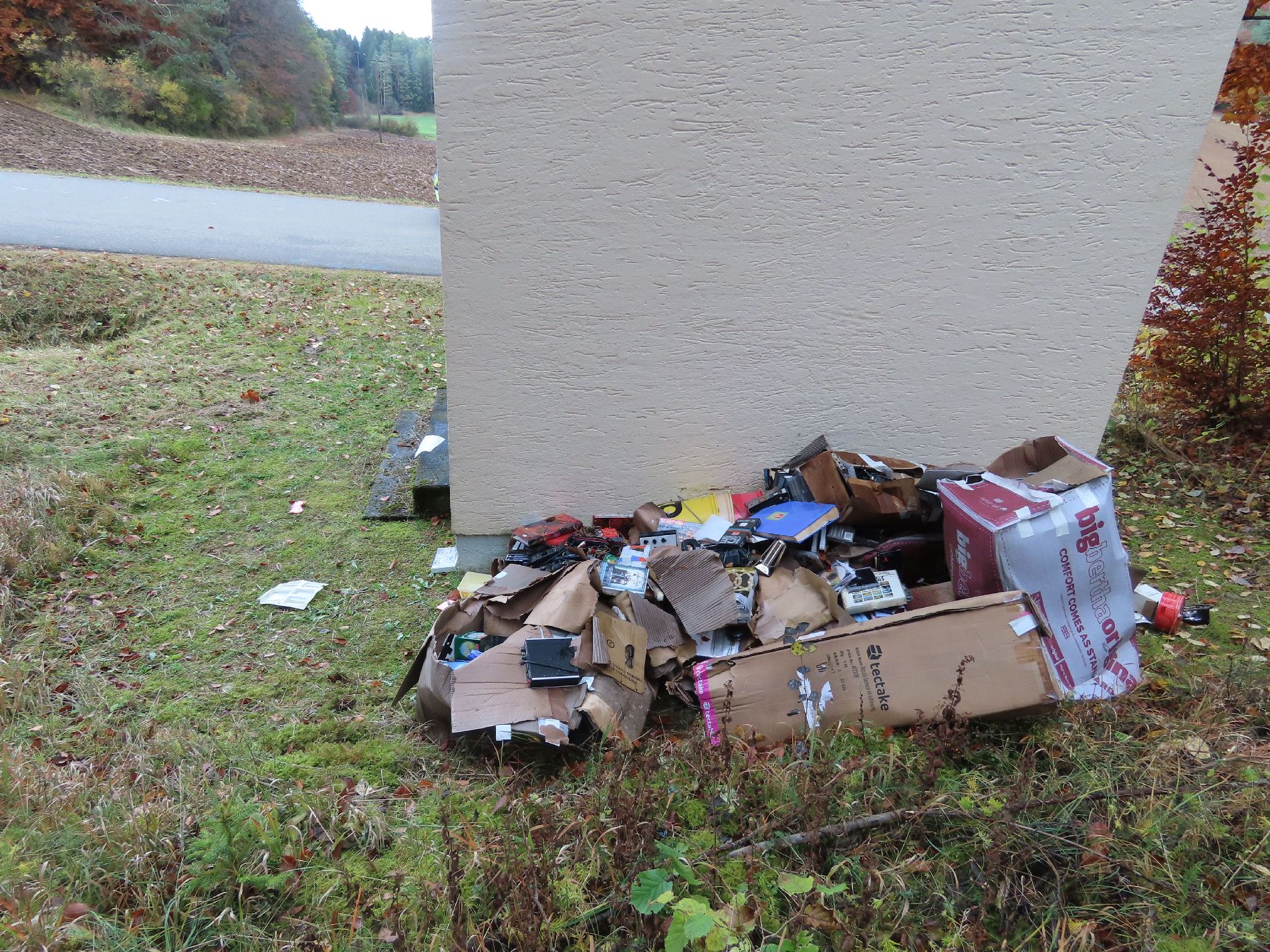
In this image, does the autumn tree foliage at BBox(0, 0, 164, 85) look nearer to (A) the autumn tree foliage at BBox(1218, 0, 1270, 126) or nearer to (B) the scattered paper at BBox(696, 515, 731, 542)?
(B) the scattered paper at BBox(696, 515, 731, 542)

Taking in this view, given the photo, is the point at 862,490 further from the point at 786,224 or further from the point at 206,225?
the point at 206,225

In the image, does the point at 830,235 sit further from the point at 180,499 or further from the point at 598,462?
the point at 180,499

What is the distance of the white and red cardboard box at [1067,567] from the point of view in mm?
→ 2680

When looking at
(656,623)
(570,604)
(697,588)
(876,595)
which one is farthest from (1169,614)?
(570,604)

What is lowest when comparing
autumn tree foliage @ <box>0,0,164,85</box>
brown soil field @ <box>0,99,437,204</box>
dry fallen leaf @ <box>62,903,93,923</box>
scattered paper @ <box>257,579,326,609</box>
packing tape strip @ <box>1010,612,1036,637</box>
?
scattered paper @ <box>257,579,326,609</box>

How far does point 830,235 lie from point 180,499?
4.17 meters

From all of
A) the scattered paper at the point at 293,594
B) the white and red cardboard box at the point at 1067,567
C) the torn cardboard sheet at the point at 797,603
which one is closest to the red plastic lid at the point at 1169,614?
the white and red cardboard box at the point at 1067,567

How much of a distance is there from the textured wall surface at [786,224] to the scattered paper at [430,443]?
107 centimetres

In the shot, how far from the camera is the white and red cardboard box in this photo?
105 inches

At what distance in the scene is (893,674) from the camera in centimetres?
259

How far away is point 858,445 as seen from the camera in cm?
383

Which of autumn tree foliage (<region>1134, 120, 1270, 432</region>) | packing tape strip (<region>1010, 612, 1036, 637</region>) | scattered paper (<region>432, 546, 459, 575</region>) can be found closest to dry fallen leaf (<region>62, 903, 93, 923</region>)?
scattered paper (<region>432, 546, 459, 575</region>)

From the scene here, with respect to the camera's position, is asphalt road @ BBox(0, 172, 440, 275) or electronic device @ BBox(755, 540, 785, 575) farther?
asphalt road @ BBox(0, 172, 440, 275)

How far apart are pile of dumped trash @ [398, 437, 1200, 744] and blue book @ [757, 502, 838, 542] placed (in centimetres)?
1
